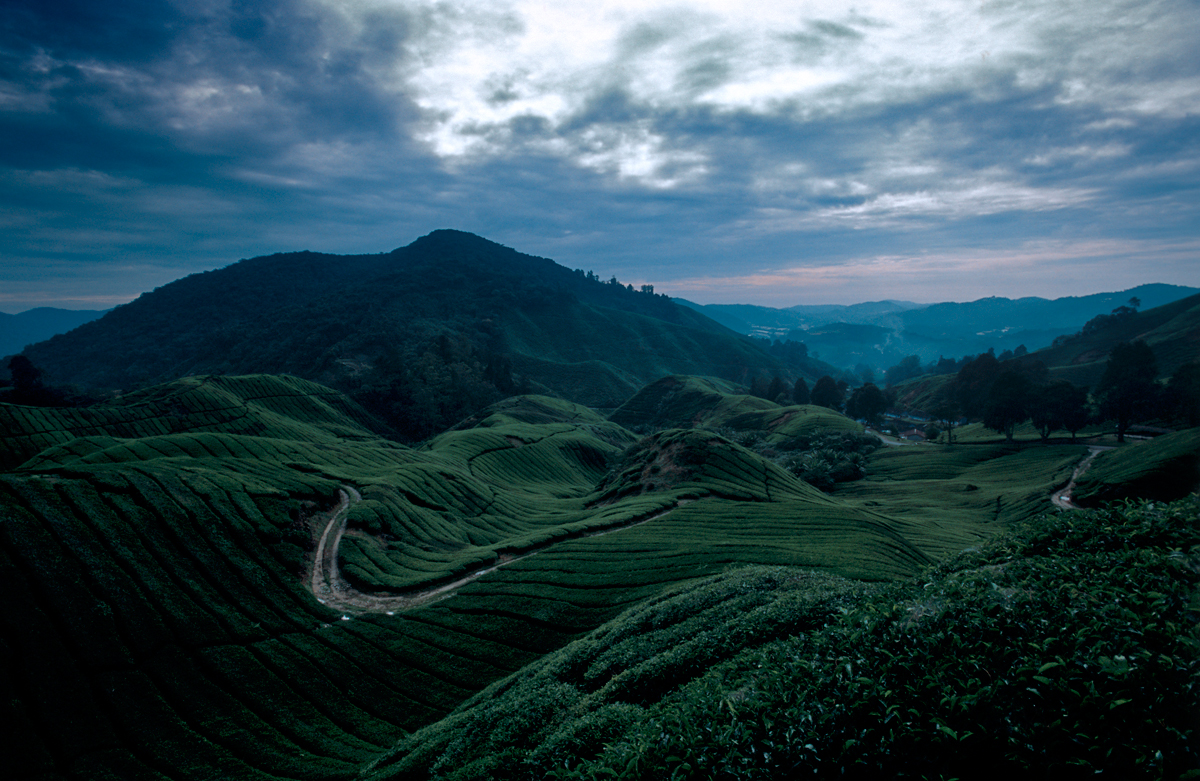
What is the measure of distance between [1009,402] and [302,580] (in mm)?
101887

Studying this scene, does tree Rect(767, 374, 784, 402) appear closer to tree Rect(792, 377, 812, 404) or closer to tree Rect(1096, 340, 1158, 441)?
tree Rect(792, 377, 812, 404)

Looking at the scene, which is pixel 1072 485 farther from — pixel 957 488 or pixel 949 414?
pixel 949 414

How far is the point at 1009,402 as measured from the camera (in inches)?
3231

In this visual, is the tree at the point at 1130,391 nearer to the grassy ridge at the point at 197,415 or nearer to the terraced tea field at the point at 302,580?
the terraced tea field at the point at 302,580

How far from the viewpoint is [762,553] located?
28875 millimetres

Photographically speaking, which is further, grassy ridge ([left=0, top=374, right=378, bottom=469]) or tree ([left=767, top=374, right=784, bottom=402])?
tree ([left=767, top=374, right=784, bottom=402])

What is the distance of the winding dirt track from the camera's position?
27969mm

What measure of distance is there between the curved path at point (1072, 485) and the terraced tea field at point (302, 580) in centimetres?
179

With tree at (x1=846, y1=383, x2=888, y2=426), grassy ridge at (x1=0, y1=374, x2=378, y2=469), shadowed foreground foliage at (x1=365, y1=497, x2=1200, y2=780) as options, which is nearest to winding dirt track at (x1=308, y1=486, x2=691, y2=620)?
shadowed foreground foliage at (x1=365, y1=497, x2=1200, y2=780)

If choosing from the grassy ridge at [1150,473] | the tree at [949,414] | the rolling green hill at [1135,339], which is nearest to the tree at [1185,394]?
the grassy ridge at [1150,473]

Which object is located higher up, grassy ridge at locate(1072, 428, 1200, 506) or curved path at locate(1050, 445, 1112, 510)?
grassy ridge at locate(1072, 428, 1200, 506)

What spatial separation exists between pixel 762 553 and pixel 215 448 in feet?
172

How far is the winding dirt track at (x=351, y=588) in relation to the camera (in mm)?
27969

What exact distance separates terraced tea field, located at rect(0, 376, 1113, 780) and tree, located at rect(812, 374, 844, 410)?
96.7 m
